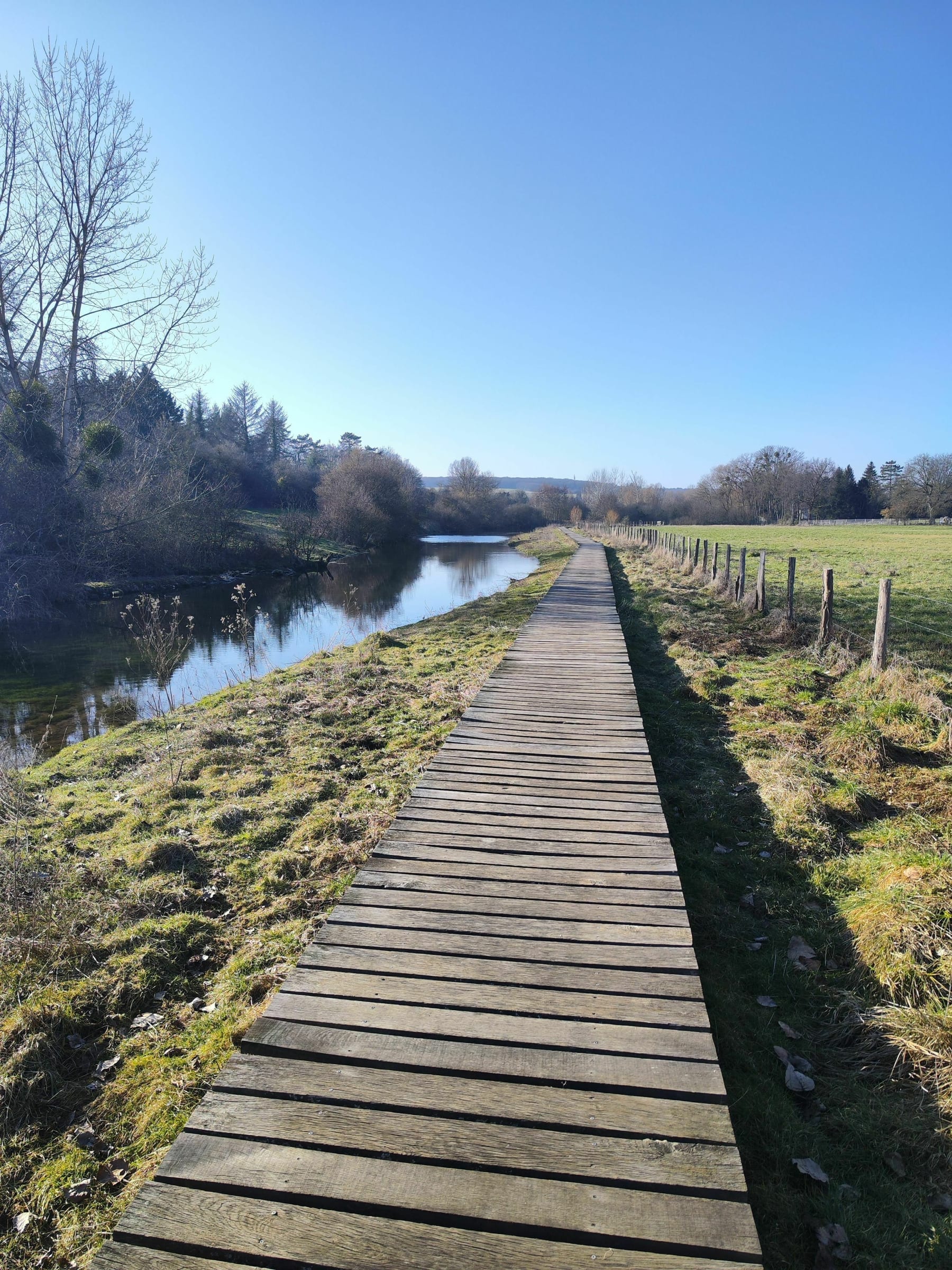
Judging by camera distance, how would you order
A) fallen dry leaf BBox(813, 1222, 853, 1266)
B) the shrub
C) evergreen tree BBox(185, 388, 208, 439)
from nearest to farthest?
1. fallen dry leaf BBox(813, 1222, 853, 1266)
2. the shrub
3. evergreen tree BBox(185, 388, 208, 439)

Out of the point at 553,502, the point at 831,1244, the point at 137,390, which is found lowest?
the point at 831,1244

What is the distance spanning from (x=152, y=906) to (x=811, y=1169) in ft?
12.8

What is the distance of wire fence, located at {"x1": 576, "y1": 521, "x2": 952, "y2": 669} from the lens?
8.95 metres

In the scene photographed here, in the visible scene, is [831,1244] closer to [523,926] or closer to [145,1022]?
[523,926]

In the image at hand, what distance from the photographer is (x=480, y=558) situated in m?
43.2

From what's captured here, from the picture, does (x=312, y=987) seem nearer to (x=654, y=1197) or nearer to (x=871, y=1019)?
(x=654, y=1197)

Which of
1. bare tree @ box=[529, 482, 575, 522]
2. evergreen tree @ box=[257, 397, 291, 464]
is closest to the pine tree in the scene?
bare tree @ box=[529, 482, 575, 522]

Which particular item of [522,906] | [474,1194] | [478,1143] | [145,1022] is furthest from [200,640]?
[474,1194]

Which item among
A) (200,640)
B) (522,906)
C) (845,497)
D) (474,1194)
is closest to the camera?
(474,1194)

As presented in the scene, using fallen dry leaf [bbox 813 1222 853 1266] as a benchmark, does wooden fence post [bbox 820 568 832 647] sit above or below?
above

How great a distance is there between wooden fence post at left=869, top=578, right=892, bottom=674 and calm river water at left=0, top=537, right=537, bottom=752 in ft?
33.1

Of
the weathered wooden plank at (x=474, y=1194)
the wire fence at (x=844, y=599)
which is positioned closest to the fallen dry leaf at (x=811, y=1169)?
the weathered wooden plank at (x=474, y=1194)

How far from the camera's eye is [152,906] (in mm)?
4324

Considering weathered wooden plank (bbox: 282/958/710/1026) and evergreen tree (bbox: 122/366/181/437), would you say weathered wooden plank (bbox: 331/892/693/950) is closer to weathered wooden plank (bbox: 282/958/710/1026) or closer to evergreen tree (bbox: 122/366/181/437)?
weathered wooden plank (bbox: 282/958/710/1026)
